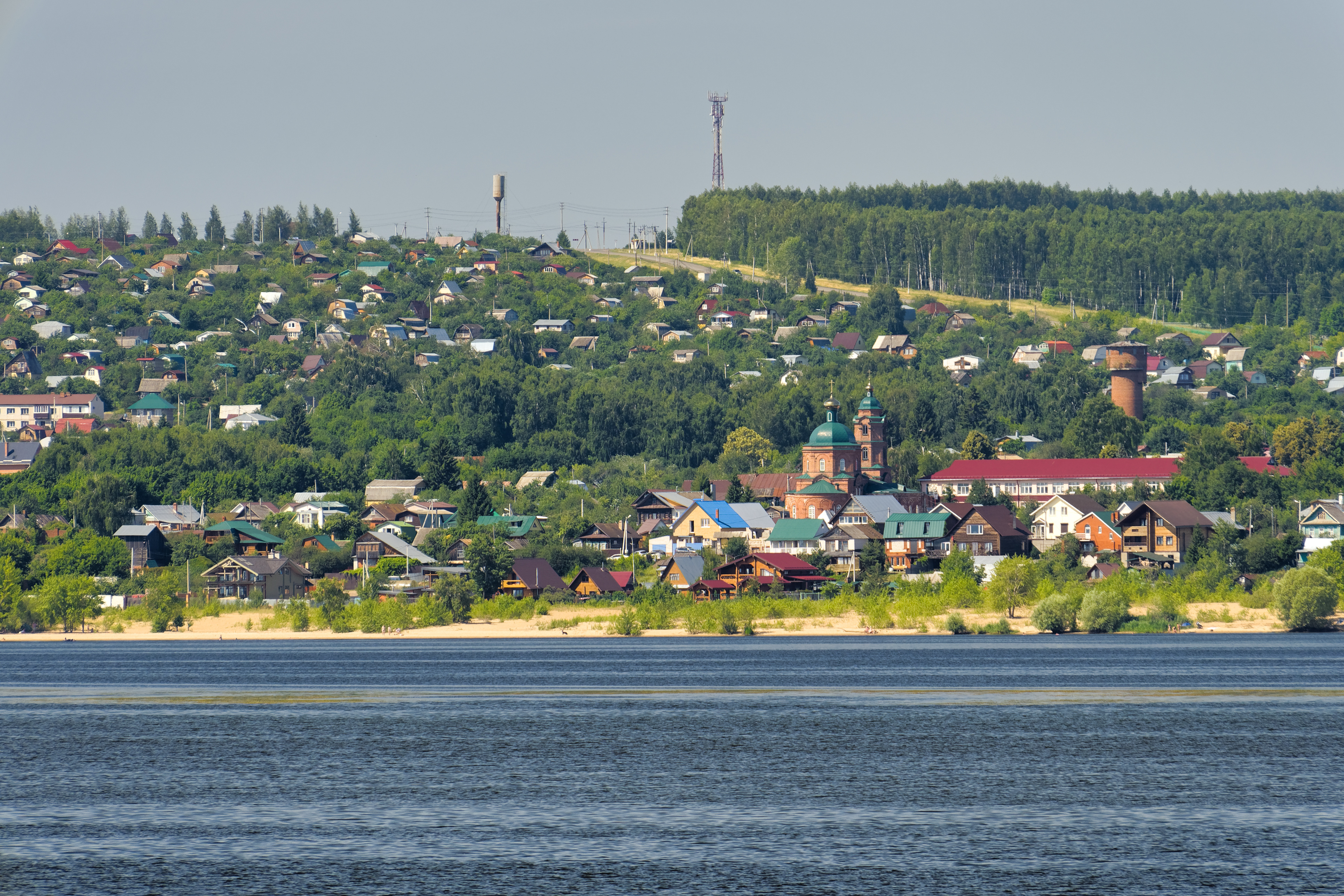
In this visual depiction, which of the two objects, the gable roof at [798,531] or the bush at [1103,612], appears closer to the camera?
the bush at [1103,612]

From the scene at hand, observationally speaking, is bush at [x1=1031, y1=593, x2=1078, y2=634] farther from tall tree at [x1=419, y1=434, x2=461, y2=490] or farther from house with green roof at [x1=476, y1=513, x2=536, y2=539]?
tall tree at [x1=419, y1=434, x2=461, y2=490]

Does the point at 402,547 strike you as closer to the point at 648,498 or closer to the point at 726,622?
the point at 648,498

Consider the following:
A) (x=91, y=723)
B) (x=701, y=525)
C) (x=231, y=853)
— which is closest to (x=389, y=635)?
(x=701, y=525)

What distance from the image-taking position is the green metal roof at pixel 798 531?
14550cm

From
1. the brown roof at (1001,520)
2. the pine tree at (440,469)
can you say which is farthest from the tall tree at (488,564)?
the pine tree at (440,469)

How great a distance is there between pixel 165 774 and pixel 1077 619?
72.6 m

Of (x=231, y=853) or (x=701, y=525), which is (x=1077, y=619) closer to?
(x=701, y=525)

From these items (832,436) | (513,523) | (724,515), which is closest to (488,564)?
(513,523)

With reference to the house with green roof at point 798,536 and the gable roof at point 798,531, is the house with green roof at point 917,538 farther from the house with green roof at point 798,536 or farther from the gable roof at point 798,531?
the gable roof at point 798,531

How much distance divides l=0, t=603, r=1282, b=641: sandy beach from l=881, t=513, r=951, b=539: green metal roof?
1818cm

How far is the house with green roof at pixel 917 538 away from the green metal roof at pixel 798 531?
24.2ft

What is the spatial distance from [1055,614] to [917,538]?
33.4m

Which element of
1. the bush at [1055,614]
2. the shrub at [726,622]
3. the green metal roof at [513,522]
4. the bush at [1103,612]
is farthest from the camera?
the green metal roof at [513,522]

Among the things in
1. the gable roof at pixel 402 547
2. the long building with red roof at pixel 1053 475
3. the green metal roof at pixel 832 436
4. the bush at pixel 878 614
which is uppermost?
the green metal roof at pixel 832 436
